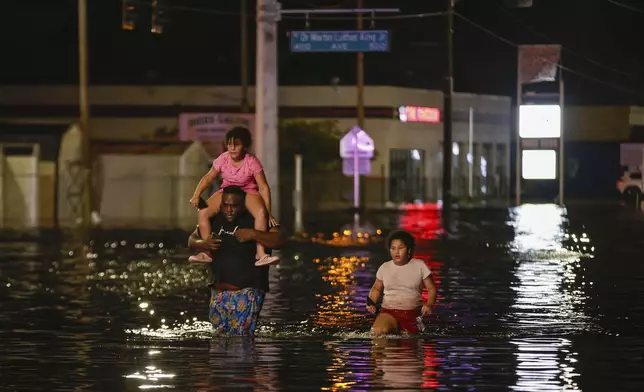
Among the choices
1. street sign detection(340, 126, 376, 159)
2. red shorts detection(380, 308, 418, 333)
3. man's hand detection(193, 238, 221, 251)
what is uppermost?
street sign detection(340, 126, 376, 159)

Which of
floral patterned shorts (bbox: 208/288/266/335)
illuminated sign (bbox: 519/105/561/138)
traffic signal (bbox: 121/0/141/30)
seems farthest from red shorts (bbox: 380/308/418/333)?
illuminated sign (bbox: 519/105/561/138)

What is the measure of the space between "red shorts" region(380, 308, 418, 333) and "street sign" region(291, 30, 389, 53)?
95.8 ft

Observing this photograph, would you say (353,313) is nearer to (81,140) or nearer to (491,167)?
(81,140)

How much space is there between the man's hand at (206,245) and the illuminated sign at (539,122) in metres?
59.2

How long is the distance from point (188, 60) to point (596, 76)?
26883 millimetres

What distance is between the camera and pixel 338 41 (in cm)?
4494

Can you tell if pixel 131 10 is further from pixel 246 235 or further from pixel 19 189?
pixel 246 235

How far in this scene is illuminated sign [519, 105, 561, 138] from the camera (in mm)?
73562

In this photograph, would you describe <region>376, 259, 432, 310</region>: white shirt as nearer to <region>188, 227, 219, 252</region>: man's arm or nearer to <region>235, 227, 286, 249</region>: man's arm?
<region>235, 227, 286, 249</region>: man's arm

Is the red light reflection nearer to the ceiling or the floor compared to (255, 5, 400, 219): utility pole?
nearer to the floor

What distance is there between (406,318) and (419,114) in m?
59.1

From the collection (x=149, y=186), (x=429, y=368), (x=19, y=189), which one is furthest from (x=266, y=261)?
(x=149, y=186)

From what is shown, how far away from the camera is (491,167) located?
85.4 metres

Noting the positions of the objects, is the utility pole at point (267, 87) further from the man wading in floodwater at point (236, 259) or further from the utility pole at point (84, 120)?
the man wading in floodwater at point (236, 259)
